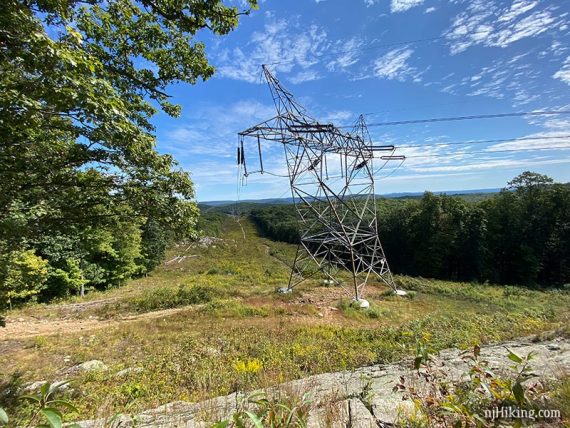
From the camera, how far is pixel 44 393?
163 cm

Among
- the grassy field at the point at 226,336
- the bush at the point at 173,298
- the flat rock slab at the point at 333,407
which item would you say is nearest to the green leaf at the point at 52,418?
the flat rock slab at the point at 333,407

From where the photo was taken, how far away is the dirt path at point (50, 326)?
12.2 metres

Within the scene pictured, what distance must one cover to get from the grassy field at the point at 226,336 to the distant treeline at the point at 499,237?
1767cm

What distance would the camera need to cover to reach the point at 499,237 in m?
36.9

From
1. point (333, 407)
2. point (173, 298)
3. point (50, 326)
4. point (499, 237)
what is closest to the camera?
point (333, 407)

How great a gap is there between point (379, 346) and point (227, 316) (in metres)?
8.19

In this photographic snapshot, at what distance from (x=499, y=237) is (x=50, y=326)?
43992mm

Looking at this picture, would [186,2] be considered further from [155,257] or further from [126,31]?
[155,257]

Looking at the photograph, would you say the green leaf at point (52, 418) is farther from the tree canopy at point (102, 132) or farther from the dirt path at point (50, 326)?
the dirt path at point (50, 326)

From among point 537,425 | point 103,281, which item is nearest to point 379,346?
point 537,425

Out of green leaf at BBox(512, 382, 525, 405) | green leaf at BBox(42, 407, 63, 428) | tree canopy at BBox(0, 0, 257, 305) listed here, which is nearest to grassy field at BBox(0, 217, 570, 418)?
green leaf at BBox(512, 382, 525, 405)

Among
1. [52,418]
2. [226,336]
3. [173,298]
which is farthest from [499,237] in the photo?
[52,418]

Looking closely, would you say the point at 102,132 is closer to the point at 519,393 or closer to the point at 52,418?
the point at 52,418

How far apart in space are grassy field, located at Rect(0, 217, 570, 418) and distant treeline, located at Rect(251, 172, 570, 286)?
17.7 metres
